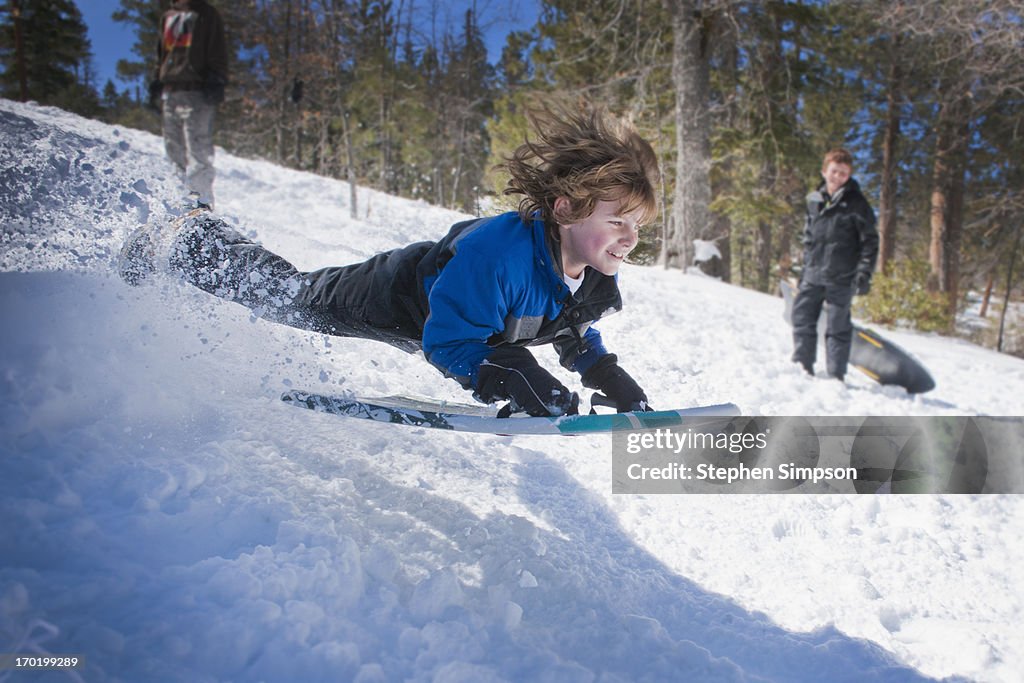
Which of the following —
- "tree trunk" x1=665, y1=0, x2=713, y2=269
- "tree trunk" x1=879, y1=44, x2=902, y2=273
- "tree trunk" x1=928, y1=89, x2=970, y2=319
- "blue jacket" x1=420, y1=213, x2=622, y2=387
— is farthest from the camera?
"tree trunk" x1=928, y1=89, x2=970, y2=319

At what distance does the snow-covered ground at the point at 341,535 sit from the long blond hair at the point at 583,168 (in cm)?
104

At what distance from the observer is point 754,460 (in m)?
2.67

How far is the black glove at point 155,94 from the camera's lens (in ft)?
15.2

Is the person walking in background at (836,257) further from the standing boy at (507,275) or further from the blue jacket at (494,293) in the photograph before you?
the blue jacket at (494,293)

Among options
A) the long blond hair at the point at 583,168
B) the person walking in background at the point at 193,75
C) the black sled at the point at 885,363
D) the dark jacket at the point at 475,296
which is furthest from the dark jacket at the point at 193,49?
the black sled at the point at 885,363

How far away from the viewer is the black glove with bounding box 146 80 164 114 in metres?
4.64

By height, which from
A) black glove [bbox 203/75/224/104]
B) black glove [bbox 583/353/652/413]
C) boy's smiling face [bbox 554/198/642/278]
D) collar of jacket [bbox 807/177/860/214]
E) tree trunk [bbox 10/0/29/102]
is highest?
tree trunk [bbox 10/0/29/102]

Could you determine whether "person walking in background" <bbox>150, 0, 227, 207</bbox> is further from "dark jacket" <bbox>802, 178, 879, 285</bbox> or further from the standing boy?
"dark jacket" <bbox>802, 178, 879, 285</bbox>

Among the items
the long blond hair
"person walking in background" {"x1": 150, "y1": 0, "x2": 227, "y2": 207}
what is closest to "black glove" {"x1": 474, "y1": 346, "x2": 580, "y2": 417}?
the long blond hair

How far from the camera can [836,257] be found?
434cm

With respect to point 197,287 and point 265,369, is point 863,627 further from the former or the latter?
point 197,287

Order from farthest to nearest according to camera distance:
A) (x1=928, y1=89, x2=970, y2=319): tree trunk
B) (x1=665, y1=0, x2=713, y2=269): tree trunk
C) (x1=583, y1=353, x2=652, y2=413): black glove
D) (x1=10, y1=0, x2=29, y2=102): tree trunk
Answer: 1. (x1=928, y1=89, x2=970, y2=319): tree trunk
2. (x1=665, y1=0, x2=713, y2=269): tree trunk
3. (x1=10, y1=0, x2=29, y2=102): tree trunk
4. (x1=583, y1=353, x2=652, y2=413): black glove

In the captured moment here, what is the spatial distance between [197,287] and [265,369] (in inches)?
18.4

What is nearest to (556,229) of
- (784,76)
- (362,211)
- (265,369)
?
(265,369)
